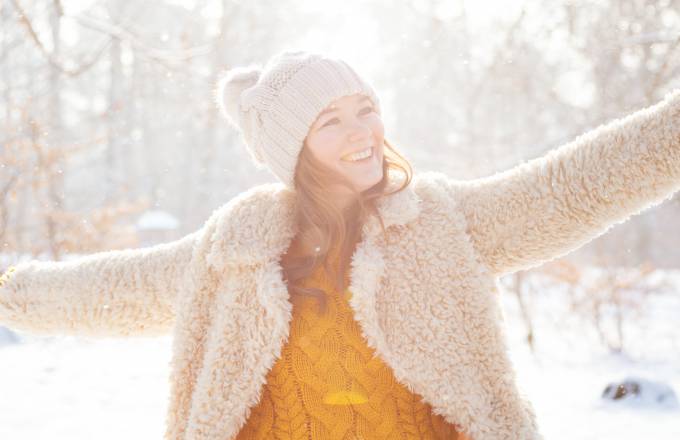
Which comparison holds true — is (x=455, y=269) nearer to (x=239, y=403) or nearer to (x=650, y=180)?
(x=650, y=180)

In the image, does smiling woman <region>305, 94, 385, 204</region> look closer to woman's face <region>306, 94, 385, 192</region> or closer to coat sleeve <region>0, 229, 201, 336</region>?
woman's face <region>306, 94, 385, 192</region>

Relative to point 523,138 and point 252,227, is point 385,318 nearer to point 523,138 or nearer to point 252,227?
point 252,227

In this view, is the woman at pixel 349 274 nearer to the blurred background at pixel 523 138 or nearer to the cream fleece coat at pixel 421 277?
the cream fleece coat at pixel 421 277

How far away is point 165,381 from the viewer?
16.9ft

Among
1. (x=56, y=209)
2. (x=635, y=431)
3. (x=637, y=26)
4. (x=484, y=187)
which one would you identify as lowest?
(x=56, y=209)

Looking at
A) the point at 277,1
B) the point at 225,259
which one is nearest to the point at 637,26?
the point at 225,259

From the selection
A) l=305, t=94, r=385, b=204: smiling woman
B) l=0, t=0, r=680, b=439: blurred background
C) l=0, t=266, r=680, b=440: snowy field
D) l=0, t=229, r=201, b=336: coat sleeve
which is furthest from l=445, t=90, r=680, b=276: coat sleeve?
l=0, t=229, r=201, b=336: coat sleeve

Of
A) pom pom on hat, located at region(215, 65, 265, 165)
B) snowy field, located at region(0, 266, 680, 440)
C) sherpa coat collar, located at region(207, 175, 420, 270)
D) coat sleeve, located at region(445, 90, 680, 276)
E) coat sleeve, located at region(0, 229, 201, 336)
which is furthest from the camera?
snowy field, located at region(0, 266, 680, 440)

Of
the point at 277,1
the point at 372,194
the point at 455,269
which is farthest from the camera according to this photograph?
the point at 277,1

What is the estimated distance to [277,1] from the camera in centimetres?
1650

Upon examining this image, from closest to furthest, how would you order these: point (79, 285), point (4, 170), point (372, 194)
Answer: point (372, 194), point (79, 285), point (4, 170)

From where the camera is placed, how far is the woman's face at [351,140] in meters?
1.87

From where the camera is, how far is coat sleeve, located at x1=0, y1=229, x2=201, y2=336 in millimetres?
2016

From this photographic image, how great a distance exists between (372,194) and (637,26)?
21.0 ft
